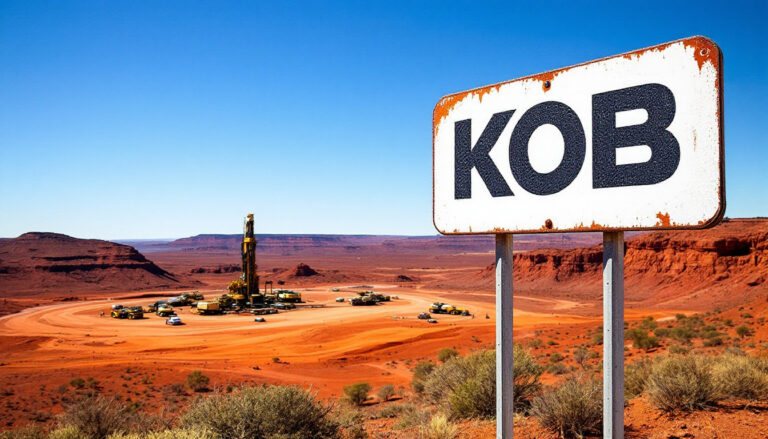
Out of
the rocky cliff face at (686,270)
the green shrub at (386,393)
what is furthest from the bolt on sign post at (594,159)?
the rocky cliff face at (686,270)

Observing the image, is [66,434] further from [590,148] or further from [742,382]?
[742,382]

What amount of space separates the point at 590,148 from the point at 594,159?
0.23 ft

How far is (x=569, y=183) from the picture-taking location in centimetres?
278

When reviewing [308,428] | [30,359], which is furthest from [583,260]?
[308,428]

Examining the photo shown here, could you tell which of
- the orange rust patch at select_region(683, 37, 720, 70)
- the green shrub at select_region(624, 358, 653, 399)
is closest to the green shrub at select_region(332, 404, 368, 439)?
the green shrub at select_region(624, 358, 653, 399)

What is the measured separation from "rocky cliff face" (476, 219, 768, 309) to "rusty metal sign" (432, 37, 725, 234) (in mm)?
51923

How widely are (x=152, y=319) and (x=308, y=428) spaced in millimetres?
48033

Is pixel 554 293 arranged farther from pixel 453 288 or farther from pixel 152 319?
pixel 152 319

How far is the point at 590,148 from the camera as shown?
2.67 meters

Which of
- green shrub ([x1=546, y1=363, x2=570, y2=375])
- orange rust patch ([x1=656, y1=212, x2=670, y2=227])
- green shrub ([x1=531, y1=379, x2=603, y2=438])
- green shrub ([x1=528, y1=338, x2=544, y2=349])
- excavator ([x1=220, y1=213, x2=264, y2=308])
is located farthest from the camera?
excavator ([x1=220, y1=213, x2=264, y2=308])

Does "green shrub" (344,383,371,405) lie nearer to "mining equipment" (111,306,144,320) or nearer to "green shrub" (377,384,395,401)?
"green shrub" (377,384,395,401)

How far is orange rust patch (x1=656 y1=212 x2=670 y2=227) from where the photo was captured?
2.42 meters

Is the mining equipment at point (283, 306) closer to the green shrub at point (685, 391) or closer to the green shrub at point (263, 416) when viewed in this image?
the green shrub at point (263, 416)

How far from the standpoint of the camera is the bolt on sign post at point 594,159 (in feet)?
7.55
